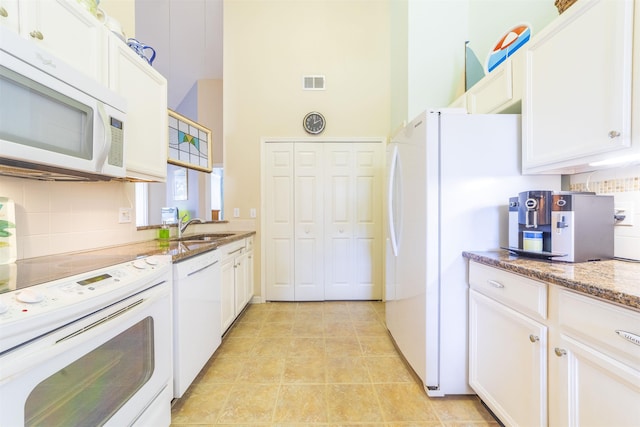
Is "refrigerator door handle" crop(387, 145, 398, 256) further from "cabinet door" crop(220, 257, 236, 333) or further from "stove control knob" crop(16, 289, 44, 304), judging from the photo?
"stove control knob" crop(16, 289, 44, 304)

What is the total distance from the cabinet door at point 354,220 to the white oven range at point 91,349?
2.18 m

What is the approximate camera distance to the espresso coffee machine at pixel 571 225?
1.18m

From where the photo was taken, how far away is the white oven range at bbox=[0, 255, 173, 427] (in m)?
0.64

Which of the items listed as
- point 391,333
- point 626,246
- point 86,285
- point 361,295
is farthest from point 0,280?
point 361,295

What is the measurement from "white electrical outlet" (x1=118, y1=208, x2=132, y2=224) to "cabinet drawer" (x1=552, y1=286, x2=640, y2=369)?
8.26ft

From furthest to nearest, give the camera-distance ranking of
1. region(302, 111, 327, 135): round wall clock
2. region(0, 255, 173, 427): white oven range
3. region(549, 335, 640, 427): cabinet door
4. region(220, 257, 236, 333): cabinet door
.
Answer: region(302, 111, 327, 135): round wall clock, region(220, 257, 236, 333): cabinet door, region(549, 335, 640, 427): cabinet door, region(0, 255, 173, 427): white oven range

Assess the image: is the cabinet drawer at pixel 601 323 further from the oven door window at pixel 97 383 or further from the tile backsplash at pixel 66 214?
the tile backsplash at pixel 66 214

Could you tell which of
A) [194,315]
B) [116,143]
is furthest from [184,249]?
[116,143]

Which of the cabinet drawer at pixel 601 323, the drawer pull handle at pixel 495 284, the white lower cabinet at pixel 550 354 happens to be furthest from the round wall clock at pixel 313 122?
the cabinet drawer at pixel 601 323

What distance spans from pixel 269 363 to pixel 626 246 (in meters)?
2.27

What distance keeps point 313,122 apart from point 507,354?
2.93 meters

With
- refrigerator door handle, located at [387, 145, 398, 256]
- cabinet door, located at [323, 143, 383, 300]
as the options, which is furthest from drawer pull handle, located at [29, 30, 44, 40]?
cabinet door, located at [323, 143, 383, 300]

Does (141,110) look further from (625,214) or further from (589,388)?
(625,214)

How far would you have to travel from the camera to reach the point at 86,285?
0.87m
